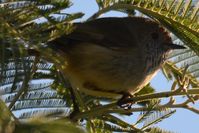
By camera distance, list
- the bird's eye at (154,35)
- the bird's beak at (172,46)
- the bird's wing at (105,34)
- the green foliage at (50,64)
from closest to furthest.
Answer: the green foliage at (50,64)
the bird's wing at (105,34)
the bird's beak at (172,46)
the bird's eye at (154,35)

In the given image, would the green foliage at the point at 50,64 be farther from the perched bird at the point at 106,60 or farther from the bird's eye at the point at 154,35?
the bird's eye at the point at 154,35

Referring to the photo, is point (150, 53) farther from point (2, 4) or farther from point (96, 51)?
point (2, 4)

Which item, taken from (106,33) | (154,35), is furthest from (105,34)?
(154,35)

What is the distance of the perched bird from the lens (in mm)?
4035

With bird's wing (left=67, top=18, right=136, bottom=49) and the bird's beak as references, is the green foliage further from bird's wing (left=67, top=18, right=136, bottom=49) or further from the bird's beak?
bird's wing (left=67, top=18, right=136, bottom=49)

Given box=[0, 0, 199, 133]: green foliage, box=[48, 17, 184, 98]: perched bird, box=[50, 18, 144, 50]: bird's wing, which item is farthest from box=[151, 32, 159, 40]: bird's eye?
box=[0, 0, 199, 133]: green foliage

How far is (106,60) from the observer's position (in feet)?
13.8

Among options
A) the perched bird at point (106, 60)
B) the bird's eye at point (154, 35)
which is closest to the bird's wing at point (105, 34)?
the perched bird at point (106, 60)

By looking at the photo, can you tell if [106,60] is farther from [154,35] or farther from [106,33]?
[154,35]

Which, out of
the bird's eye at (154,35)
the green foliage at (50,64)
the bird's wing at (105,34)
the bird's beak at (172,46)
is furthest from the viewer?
the bird's eye at (154,35)

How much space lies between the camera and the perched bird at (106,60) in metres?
4.04

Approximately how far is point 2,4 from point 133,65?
2.24 m

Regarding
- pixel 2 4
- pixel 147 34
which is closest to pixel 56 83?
pixel 2 4

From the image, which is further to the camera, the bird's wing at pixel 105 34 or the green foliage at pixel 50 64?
the bird's wing at pixel 105 34
